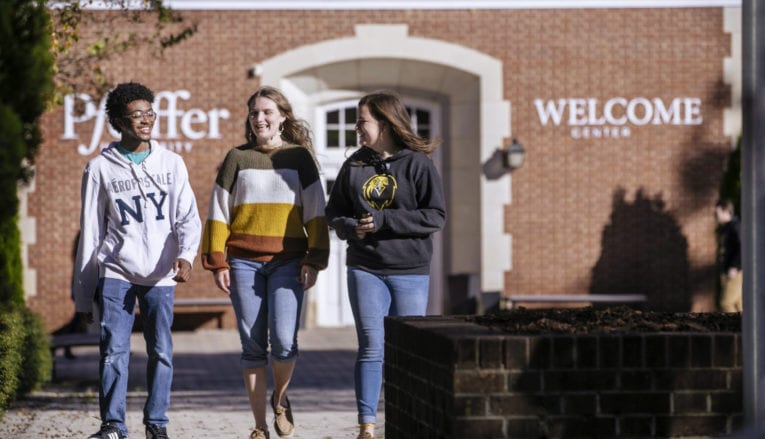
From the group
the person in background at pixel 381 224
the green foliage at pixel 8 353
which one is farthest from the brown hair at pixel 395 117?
the green foliage at pixel 8 353

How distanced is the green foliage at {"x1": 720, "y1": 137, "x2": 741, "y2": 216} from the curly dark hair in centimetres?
1287

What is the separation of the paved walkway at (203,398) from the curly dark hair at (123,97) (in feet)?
6.09

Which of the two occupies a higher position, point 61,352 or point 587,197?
point 587,197

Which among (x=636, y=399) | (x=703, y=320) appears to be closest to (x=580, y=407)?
(x=636, y=399)

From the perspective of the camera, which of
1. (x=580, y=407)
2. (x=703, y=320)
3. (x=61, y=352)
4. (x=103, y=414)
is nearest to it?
(x=580, y=407)

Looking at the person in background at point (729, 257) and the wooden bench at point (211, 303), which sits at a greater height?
the person in background at point (729, 257)

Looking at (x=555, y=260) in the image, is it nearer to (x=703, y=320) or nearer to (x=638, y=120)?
(x=638, y=120)

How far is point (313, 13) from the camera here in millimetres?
19266

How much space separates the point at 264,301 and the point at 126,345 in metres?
0.71

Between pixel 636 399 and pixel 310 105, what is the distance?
15.1 m

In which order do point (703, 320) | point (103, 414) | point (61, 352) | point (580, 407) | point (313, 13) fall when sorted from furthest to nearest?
point (313, 13) < point (61, 352) < point (103, 414) < point (703, 320) < point (580, 407)

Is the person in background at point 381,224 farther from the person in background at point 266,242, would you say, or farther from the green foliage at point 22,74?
the green foliage at point 22,74

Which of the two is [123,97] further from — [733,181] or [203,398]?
[733,181]

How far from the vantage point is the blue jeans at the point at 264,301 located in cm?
709
